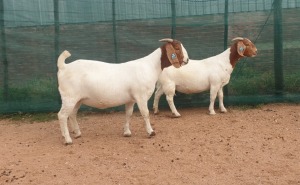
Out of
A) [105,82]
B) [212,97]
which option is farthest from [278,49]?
[105,82]

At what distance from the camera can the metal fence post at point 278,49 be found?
9148 millimetres

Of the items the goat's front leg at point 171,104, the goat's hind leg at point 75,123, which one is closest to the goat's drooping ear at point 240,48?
the goat's front leg at point 171,104

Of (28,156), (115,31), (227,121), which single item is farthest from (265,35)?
(28,156)

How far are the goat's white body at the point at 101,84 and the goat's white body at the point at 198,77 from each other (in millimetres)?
1632

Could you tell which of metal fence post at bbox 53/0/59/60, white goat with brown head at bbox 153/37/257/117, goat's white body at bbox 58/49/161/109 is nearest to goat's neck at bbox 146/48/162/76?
goat's white body at bbox 58/49/161/109

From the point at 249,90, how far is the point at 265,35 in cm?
→ 128

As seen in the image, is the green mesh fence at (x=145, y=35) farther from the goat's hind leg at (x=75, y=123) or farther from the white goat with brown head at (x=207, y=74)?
the goat's hind leg at (x=75, y=123)

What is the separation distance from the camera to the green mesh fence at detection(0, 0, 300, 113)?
9211 millimetres

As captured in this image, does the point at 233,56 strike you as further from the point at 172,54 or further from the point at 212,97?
the point at 172,54

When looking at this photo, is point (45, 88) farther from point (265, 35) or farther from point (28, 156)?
point (265, 35)

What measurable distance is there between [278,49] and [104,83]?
4.52 meters

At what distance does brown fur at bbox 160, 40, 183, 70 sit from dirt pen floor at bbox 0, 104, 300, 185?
A: 124cm

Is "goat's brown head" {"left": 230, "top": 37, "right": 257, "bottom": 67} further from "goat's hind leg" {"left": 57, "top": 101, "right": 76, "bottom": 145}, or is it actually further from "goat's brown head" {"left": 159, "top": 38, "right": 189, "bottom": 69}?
"goat's hind leg" {"left": 57, "top": 101, "right": 76, "bottom": 145}

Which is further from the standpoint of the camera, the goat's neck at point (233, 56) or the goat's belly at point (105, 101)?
the goat's neck at point (233, 56)
